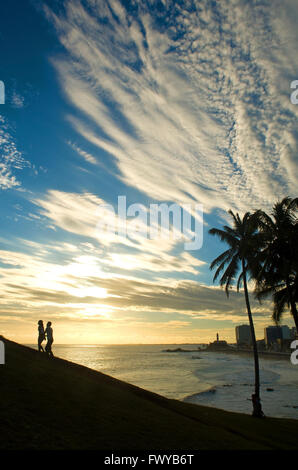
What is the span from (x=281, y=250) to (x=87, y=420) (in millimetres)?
20212

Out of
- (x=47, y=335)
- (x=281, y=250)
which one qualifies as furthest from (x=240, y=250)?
(x=47, y=335)

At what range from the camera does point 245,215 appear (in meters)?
27.1

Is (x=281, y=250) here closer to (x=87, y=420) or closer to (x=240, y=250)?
(x=240, y=250)

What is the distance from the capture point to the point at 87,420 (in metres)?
10.4

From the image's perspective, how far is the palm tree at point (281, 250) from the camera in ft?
79.2

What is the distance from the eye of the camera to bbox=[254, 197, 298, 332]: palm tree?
2414 cm

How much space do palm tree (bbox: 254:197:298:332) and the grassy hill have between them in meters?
11.5

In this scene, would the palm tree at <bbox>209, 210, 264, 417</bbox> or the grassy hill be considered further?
the palm tree at <bbox>209, 210, 264, 417</bbox>

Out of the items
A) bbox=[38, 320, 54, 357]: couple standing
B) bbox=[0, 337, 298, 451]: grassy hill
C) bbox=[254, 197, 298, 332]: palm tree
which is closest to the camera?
bbox=[0, 337, 298, 451]: grassy hill

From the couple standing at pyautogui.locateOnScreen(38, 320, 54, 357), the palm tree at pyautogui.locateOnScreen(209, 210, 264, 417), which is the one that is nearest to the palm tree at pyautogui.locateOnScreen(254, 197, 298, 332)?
the palm tree at pyautogui.locateOnScreen(209, 210, 264, 417)

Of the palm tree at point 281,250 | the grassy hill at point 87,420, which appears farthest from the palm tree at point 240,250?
the grassy hill at point 87,420

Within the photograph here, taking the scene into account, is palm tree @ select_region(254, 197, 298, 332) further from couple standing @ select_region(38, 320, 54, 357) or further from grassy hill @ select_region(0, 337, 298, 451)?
couple standing @ select_region(38, 320, 54, 357)
